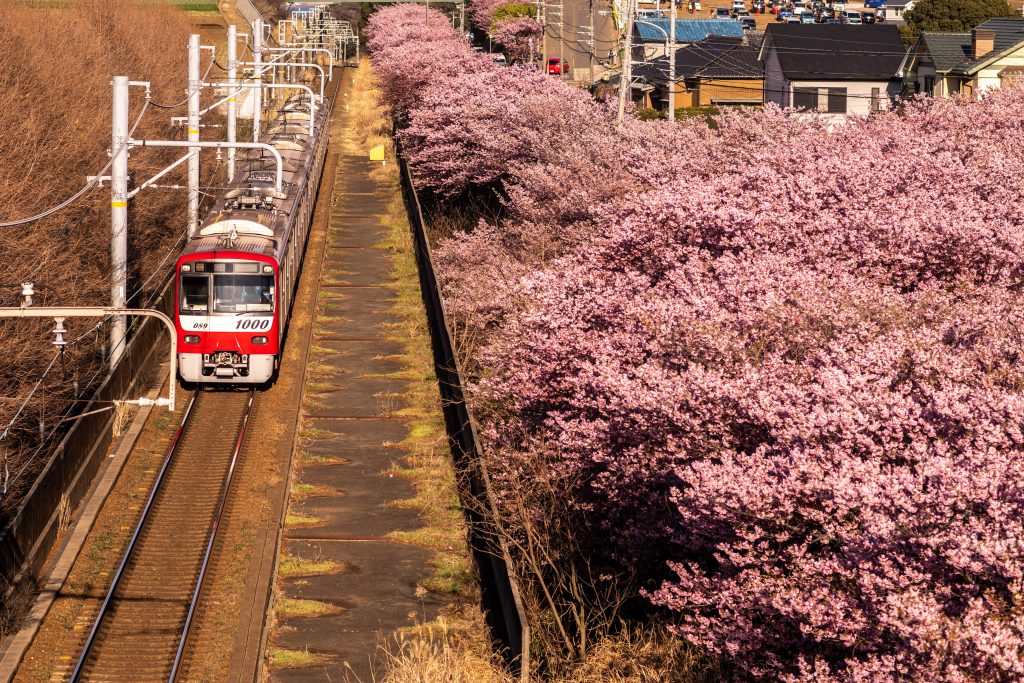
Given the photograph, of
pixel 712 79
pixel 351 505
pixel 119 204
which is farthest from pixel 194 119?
pixel 712 79

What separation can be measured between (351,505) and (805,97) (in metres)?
44.8

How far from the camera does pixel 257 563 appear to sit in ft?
59.3

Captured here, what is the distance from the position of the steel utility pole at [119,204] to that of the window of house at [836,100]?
43.2m

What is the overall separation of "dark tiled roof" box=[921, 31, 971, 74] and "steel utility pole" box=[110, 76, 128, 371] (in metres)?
40.6

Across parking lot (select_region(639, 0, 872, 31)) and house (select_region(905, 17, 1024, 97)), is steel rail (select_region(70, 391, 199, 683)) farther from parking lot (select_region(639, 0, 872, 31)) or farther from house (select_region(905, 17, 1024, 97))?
parking lot (select_region(639, 0, 872, 31))

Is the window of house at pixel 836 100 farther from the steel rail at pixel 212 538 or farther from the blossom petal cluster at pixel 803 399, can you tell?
the steel rail at pixel 212 538

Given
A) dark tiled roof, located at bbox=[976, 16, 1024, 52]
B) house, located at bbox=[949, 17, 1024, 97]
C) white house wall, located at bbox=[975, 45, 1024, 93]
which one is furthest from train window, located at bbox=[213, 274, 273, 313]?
dark tiled roof, located at bbox=[976, 16, 1024, 52]

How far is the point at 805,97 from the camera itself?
59.3 meters

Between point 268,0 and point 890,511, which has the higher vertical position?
point 268,0

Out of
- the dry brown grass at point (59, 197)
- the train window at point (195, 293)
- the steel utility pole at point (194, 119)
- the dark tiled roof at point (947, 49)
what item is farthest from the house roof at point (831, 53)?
the train window at point (195, 293)

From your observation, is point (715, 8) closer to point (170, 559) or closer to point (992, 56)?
point (992, 56)

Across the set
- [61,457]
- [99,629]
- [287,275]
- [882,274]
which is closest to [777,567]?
[882,274]

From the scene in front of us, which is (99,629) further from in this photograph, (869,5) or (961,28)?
(869,5)

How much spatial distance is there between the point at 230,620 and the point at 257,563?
171cm
